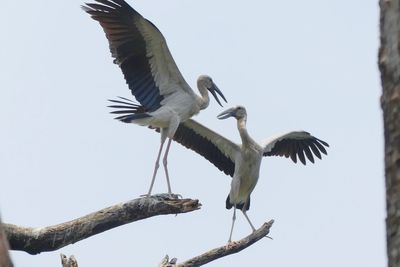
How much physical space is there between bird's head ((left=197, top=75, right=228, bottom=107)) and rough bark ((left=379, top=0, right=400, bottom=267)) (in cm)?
877

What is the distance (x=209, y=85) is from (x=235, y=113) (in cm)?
99

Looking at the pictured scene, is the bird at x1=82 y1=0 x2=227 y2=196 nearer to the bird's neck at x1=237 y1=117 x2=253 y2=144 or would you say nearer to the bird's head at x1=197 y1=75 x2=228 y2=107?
the bird's head at x1=197 y1=75 x2=228 y2=107

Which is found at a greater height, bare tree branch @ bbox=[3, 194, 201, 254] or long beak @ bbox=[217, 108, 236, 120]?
Result: long beak @ bbox=[217, 108, 236, 120]

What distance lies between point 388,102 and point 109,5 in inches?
305

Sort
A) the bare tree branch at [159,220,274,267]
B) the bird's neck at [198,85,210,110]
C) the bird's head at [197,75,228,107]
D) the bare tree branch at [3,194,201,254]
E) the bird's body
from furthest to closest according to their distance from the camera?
the bird's body → the bird's head at [197,75,228,107] → the bird's neck at [198,85,210,110] → the bare tree branch at [159,220,274,267] → the bare tree branch at [3,194,201,254]

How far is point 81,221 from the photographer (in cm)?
724

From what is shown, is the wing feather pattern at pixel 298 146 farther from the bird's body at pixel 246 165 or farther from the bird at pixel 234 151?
the bird's body at pixel 246 165

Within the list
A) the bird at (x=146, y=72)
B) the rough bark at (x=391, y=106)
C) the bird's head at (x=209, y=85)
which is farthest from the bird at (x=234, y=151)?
the rough bark at (x=391, y=106)

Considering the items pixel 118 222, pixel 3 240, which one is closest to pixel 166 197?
pixel 118 222

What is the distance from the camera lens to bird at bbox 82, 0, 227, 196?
394 inches

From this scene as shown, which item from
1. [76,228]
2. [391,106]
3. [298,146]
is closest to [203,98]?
[298,146]

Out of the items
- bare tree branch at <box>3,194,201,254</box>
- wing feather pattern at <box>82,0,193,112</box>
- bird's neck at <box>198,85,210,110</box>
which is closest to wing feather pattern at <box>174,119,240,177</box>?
bird's neck at <box>198,85,210,110</box>

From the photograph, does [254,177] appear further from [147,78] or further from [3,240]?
[3,240]

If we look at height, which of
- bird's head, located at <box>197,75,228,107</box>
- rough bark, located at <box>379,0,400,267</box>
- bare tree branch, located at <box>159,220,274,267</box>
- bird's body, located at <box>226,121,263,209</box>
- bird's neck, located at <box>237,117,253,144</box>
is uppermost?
bird's head, located at <box>197,75,228,107</box>
